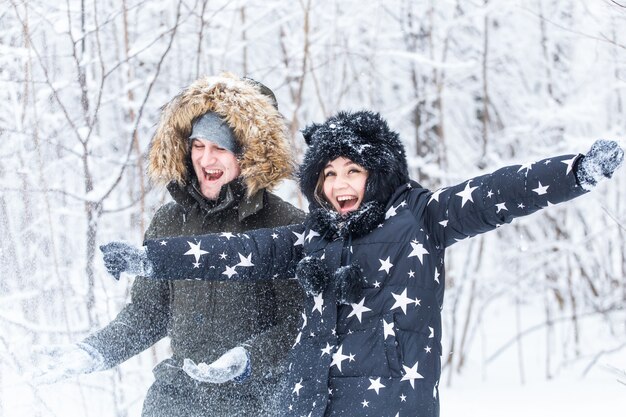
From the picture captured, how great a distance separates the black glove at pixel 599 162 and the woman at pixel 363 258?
0.09ft

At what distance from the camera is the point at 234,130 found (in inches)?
108

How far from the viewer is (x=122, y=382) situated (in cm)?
474

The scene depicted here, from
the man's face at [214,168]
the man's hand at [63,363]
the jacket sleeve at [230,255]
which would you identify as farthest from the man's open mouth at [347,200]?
the man's hand at [63,363]

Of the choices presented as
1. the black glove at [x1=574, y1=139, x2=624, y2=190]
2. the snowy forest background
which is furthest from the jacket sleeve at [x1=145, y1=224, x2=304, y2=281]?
the snowy forest background

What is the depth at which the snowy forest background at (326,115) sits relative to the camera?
4246mm

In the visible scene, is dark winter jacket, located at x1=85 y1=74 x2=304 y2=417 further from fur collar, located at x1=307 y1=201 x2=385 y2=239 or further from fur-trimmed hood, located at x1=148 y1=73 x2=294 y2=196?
fur collar, located at x1=307 y1=201 x2=385 y2=239

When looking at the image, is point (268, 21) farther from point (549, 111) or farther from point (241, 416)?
point (241, 416)

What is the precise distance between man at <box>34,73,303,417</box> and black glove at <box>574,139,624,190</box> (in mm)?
1001

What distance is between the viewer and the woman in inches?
86.4

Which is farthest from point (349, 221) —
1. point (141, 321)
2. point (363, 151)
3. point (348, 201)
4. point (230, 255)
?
point (141, 321)

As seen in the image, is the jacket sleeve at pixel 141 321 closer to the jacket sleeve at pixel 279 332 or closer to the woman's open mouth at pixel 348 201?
the jacket sleeve at pixel 279 332

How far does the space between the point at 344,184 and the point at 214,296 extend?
57 cm

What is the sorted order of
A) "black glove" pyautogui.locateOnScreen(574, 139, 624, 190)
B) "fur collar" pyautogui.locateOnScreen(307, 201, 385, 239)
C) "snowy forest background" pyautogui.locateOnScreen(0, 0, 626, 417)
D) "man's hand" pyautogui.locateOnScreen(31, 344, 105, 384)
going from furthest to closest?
"snowy forest background" pyautogui.locateOnScreen(0, 0, 626, 417) < "man's hand" pyautogui.locateOnScreen(31, 344, 105, 384) < "fur collar" pyautogui.locateOnScreen(307, 201, 385, 239) < "black glove" pyautogui.locateOnScreen(574, 139, 624, 190)

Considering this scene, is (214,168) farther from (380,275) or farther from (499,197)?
(499,197)
